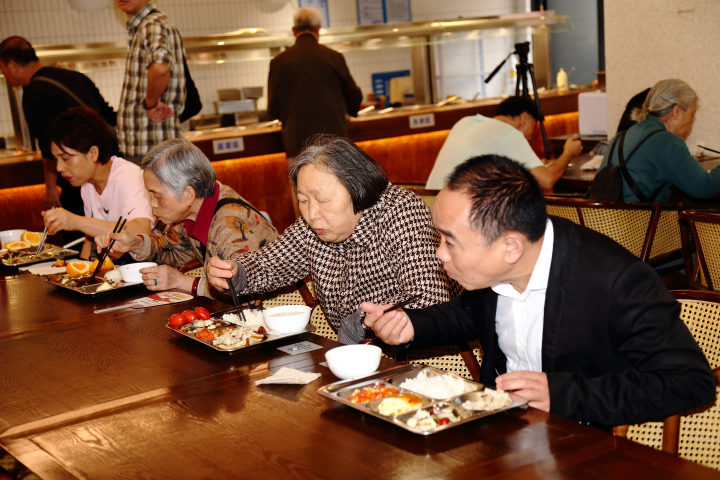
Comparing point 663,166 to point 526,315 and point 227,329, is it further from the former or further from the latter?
point 227,329

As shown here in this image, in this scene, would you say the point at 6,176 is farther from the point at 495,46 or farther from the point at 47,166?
the point at 495,46

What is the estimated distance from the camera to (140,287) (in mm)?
2580

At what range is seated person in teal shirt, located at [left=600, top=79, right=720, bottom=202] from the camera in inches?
132

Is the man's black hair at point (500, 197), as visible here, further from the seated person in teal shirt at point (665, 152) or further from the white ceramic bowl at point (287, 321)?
the seated person in teal shirt at point (665, 152)

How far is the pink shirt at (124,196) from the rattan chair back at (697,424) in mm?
2267

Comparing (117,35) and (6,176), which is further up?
(117,35)

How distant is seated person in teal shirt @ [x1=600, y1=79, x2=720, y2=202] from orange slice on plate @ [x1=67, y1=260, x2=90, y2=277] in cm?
249

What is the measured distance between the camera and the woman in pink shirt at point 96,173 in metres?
3.12

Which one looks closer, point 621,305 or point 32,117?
point 621,305

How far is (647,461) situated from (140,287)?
192cm

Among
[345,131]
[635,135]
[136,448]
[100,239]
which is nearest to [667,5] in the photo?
[635,135]

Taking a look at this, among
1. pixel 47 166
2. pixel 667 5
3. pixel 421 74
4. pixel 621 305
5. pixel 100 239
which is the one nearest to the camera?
pixel 621 305

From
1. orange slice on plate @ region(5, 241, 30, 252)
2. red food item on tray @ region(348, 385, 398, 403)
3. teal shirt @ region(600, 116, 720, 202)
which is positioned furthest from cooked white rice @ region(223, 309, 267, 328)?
teal shirt @ region(600, 116, 720, 202)

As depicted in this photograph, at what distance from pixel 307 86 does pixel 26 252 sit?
2.34 m
